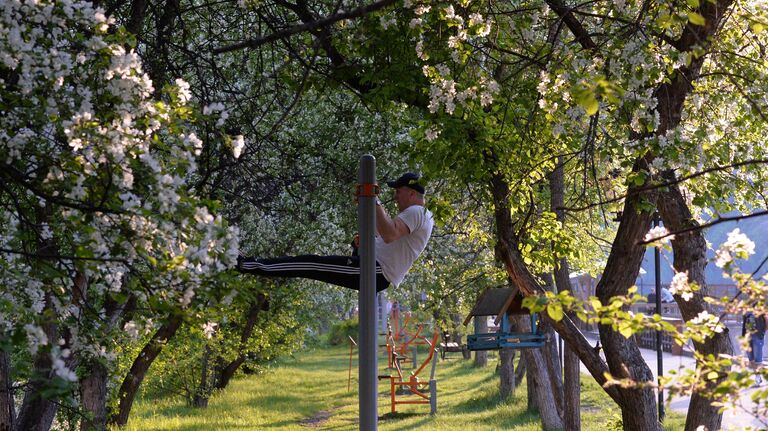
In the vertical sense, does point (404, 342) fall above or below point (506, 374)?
above

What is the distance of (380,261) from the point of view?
708 centimetres

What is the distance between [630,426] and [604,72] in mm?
3114

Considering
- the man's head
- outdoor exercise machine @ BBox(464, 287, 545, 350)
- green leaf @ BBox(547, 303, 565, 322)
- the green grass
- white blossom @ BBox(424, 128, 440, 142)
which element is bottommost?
the green grass

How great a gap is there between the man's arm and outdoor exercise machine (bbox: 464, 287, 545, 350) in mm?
4325

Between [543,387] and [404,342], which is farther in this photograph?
[404,342]

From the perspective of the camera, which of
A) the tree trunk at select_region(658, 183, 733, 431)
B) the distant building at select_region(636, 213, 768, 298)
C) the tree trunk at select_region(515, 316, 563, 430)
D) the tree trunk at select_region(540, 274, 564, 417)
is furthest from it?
the tree trunk at select_region(515, 316, 563, 430)

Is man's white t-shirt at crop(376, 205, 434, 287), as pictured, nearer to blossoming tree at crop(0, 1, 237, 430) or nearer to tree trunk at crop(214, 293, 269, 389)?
blossoming tree at crop(0, 1, 237, 430)

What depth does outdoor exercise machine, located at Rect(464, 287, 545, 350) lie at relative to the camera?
11.4 m

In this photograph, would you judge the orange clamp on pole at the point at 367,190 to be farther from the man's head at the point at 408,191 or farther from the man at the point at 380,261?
the man's head at the point at 408,191

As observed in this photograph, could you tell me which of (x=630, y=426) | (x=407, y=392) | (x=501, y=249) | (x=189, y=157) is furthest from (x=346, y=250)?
(x=407, y=392)

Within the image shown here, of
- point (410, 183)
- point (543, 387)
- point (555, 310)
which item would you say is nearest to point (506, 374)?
point (543, 387)

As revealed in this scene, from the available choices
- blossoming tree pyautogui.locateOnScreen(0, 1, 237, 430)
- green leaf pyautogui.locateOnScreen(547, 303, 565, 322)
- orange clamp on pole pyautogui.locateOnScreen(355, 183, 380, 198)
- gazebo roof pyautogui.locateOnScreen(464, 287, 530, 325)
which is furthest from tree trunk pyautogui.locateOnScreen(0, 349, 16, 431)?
gazebo roof pyautogui.locateOnScreen(464, 287, 530, 325)

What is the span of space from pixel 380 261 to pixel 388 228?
262mm

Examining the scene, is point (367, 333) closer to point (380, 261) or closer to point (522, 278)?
point (380, 261)
